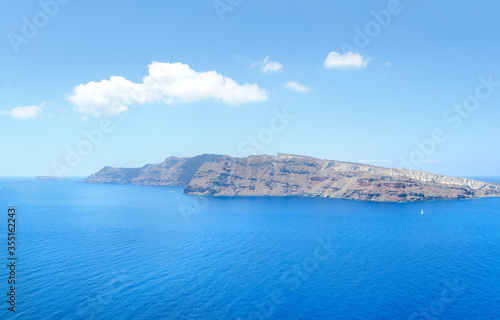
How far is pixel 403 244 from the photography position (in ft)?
403

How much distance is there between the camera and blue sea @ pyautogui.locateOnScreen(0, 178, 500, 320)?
65438 millimetres

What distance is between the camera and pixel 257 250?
113 meters

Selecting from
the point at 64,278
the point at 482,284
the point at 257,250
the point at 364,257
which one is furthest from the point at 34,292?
the point at 482,284

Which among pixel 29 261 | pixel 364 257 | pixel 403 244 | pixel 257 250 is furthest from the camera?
pixel 403 244

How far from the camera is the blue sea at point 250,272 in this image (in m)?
65.4

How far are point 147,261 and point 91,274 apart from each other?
17638 millimetres

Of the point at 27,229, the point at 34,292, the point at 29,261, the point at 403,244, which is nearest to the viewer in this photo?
the point at 34,292

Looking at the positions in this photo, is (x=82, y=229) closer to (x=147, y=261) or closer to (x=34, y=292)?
(x=147, y=261)

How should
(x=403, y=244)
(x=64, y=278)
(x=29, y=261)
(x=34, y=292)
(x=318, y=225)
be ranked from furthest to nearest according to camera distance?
1. (x=318, y=225)
2. (x=403, y=244)
3. (x=29, y=261)
4. (x=64, y=278)
5. (x=34, y=292)

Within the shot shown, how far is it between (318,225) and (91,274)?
12183 cm

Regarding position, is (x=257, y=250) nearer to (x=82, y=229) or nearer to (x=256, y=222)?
(x=256, y=222)

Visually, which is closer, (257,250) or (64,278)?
(64,278)

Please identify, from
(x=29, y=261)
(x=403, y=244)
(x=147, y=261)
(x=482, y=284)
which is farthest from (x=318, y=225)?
(x=29, y=261)

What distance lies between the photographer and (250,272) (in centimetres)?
8894
